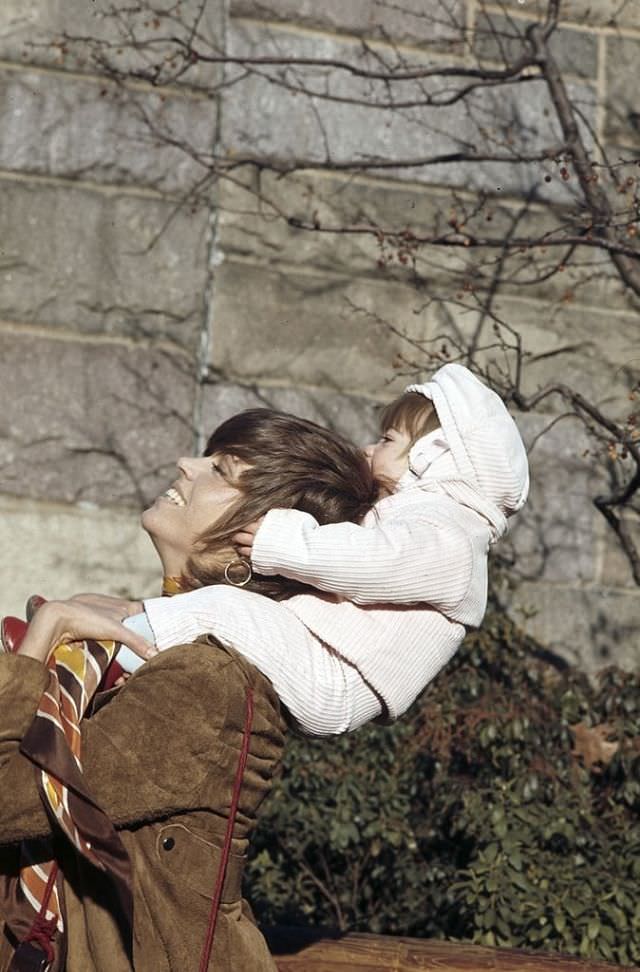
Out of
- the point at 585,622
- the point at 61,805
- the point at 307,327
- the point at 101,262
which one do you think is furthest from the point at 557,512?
the point at 61,805

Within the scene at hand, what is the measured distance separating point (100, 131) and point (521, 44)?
5.38 ft

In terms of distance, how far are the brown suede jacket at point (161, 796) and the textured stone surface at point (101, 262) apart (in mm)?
2764

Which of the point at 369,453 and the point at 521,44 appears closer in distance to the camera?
the point at 369,453

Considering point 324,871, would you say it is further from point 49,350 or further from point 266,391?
point 49,350

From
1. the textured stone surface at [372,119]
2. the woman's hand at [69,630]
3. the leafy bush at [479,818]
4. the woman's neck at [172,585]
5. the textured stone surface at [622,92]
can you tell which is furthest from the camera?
the textured stone surface at [622,92]

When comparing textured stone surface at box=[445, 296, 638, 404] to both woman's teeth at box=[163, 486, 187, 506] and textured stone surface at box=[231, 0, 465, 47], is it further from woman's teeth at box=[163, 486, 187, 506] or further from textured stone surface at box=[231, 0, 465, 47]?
woman's teeth at box=[163, 486, 187, 506]

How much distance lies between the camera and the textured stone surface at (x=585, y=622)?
5301 millimetres

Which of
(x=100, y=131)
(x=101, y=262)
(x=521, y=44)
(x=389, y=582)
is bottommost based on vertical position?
(x=389, y=582)

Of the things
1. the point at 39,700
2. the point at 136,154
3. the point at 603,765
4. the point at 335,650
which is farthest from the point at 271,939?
the point at 136,154

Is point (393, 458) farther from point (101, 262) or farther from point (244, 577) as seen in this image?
point (101, 262)

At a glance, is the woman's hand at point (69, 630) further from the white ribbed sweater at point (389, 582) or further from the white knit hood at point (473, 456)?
the white knit hood at point (473, 456)

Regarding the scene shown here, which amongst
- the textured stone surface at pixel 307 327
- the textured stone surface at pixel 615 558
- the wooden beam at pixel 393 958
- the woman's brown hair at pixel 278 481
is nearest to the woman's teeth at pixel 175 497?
the woman's brown hair at pixel 278 481

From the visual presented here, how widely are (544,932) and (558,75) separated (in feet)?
9.69

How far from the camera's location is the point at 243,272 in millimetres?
5223
